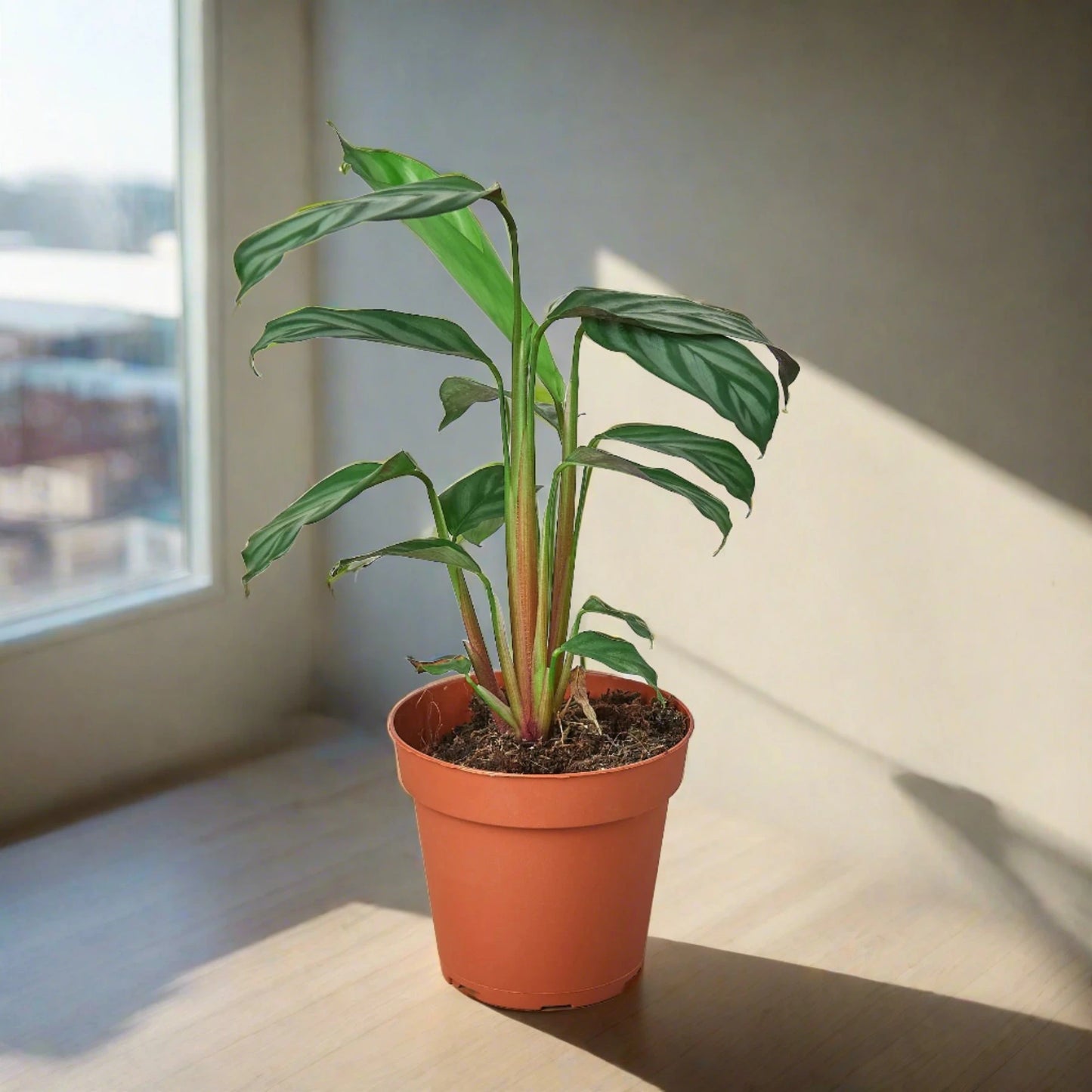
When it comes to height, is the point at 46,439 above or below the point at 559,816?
above

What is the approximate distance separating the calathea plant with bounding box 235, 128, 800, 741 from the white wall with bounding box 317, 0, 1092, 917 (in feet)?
1.67

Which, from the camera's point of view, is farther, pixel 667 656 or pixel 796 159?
pixel 667 656

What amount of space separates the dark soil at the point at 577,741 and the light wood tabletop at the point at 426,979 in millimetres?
355

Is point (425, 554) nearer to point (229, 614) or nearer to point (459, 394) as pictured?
point (459, 394)

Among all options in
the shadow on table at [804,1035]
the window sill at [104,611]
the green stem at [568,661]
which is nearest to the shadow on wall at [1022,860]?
the shadow on table at [804,1035]

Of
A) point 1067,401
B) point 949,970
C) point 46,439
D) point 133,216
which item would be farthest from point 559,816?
point 133,216

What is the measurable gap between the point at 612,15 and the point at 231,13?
0.77 m

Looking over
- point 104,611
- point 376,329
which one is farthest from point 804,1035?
point 104,611

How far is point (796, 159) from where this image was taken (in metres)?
2.09

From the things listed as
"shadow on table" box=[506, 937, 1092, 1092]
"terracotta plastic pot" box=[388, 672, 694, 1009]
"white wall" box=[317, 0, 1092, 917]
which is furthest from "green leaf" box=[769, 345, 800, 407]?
→ "shadow on table" box=[506, 937, 1092, 1092]

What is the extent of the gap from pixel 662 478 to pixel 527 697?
1.22ft

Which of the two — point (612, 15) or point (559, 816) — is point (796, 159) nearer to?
point (612, 15)

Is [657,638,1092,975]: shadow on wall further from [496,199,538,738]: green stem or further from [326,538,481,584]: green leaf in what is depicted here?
[326,538,481,584]: green leaf

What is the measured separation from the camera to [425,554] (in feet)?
→ 5.16
